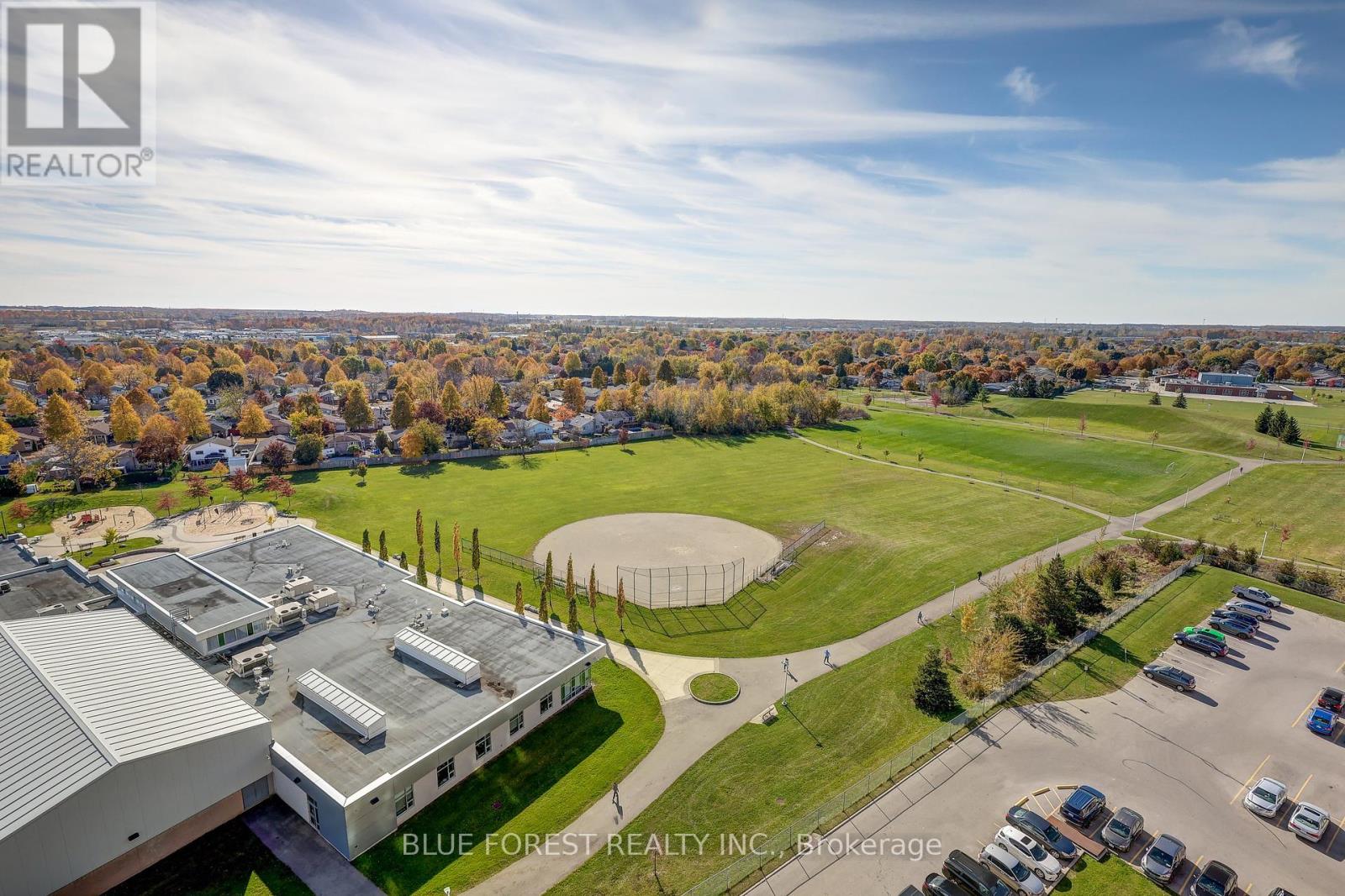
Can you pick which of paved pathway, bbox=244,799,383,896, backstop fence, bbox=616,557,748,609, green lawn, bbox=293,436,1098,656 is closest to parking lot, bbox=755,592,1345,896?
green lawn, bbox=293,436,1098,656

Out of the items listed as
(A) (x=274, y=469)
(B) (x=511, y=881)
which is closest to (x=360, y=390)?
(A) (x=274, y=469)

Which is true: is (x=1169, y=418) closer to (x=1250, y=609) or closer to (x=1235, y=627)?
(x=1250, y=609)

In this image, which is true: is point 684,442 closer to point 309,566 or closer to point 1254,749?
point 309,566

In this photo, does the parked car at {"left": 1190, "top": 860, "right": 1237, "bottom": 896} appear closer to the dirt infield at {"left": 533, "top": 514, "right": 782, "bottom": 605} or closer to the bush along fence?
the bush along fence

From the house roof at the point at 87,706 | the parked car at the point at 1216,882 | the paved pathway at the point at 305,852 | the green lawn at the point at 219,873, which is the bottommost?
the green lawn at the point at 219,873

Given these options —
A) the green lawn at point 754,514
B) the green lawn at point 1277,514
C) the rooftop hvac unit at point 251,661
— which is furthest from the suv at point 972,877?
the green lawn at point 1277,514

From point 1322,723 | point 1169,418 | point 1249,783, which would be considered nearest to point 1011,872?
point 1249,783

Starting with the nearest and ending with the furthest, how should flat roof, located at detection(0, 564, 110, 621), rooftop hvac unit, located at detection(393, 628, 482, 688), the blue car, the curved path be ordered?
the curved path → rooftop hvac unit, located at detection(393, 628, 482, 688) → the blue car → flat roof, located at detection(0, 564, 110, 621)

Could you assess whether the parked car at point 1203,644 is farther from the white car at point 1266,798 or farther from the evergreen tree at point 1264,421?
the evergreen tree at point 1264,421
